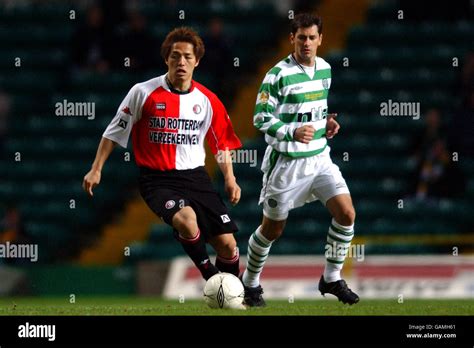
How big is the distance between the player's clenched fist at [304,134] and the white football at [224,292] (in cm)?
110

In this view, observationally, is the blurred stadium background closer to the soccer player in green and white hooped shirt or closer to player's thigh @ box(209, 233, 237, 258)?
the soccer player in green and white hooped shirt

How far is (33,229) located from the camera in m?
16.6

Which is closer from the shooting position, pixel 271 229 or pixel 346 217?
pixel 346 217

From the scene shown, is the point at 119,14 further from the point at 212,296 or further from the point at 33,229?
the point at 212,296

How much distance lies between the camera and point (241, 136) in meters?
17.5

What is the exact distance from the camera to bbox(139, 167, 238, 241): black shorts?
33.6ft

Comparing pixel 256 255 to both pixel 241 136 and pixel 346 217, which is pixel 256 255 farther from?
pixel 241 136

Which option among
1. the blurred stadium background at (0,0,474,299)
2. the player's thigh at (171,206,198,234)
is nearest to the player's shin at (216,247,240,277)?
the player's thigh at (171,206,198,234)

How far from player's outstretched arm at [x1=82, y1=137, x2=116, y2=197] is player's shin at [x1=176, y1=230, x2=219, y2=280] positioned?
2.51 ft

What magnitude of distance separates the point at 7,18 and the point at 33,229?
371 centimetres

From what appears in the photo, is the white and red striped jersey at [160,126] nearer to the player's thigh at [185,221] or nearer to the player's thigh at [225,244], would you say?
the player's thigh at [185,221]

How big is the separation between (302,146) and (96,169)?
1523 millimetres

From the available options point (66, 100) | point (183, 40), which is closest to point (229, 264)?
point (183, 40)

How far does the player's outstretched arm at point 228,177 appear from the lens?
10.1 meters
